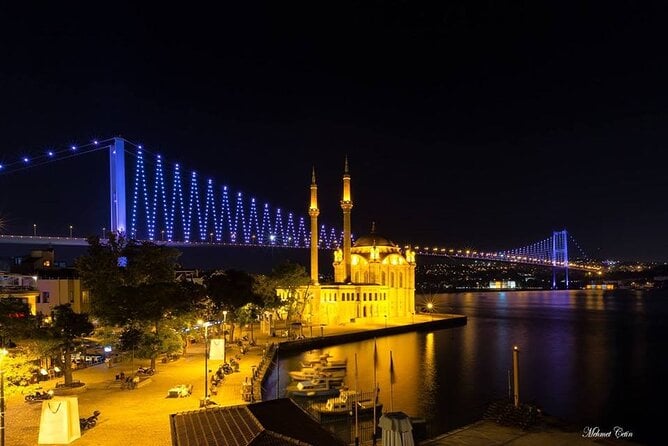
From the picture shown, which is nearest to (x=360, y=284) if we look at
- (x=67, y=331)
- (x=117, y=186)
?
(x=117, y=186)

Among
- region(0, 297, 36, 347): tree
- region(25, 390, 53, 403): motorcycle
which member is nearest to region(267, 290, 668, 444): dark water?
region(25, 390, 53, 403): motorcycle

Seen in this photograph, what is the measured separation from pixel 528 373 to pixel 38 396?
23.7m

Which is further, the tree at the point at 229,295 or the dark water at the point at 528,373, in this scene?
the tree at the point at 229,295

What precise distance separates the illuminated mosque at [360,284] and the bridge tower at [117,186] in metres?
A: 13.7

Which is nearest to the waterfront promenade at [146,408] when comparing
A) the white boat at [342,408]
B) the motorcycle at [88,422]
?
the motorcycle at [88,422]

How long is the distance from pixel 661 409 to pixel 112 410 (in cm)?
2062

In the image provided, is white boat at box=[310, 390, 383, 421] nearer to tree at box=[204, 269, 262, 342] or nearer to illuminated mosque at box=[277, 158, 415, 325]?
tree at box=[204, 269, 262, 342]

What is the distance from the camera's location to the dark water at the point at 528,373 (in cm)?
2260

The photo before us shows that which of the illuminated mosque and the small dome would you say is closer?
the illuminated mosque

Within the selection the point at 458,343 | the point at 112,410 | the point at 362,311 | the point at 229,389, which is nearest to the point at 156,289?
the point at 229,389

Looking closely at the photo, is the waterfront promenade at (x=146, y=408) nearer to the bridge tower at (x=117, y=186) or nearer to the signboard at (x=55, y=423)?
the signboard at (x=55, y=423)

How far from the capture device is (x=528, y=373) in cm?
3166

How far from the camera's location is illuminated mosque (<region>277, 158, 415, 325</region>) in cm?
5022

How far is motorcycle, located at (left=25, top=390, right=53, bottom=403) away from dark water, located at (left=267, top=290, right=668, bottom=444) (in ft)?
30.4
